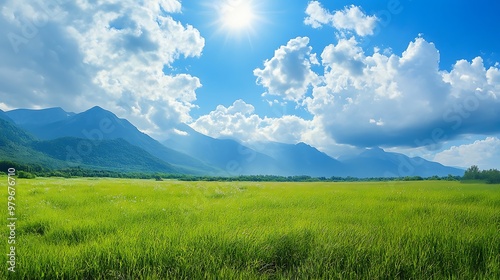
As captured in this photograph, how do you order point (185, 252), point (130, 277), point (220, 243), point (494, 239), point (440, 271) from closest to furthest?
point (130, 277) < point (440, 271) < point (185, 252) < point (220, 243) < point (494, 239)

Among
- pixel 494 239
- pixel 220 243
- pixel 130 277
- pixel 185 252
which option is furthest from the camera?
pixel 494 239

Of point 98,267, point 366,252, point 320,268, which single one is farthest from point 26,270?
point 366,252

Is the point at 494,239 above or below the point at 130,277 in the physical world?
above

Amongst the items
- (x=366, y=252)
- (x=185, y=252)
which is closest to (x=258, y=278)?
(x=185, y=252)

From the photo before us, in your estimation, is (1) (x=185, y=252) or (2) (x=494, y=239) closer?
(1) (x=185, y=252)

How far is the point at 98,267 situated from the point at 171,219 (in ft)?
12.0

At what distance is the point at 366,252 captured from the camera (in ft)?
16.0

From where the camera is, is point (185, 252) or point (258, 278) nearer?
point (258, 278)

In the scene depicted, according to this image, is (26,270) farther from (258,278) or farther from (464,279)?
(464,279)

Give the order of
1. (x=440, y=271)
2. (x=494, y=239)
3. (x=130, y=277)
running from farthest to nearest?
1. (x=494, y=239)
2. (x=440, y=271)
3. (x=130, y=277)

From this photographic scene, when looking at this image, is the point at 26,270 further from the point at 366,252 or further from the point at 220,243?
the point at 366,252

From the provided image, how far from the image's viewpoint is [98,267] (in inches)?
167

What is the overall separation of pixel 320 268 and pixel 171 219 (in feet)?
17.0

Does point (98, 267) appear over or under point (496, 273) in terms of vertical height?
under
